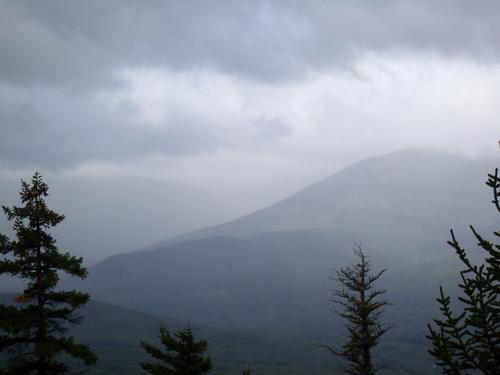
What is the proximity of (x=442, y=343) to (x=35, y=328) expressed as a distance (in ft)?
48.4

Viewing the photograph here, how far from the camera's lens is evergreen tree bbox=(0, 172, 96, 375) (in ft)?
53.7

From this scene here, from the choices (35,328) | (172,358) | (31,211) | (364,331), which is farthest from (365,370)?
(31,211)

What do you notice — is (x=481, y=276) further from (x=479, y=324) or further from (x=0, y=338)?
(x=0, y=338)

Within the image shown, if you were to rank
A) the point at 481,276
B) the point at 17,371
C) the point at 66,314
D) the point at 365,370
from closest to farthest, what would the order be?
1. the point at 481,276
2. the point at 17,371
3. the point at 66,314
4. the point at 365,370

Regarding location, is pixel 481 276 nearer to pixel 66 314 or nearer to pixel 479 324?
pixel 479 324

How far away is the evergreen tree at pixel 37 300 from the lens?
53.7 feet

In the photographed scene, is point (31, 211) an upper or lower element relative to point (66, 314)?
upper

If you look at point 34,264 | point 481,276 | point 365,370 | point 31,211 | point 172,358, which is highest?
point 31,211

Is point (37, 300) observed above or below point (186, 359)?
above

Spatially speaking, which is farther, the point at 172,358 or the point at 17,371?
the point at 172,358

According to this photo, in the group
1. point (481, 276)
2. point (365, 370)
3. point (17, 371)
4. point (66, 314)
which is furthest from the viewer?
point (365, 370)

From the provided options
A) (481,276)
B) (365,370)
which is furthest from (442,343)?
(365,370)

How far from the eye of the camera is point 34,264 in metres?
17.8

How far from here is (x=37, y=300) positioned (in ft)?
58.9
